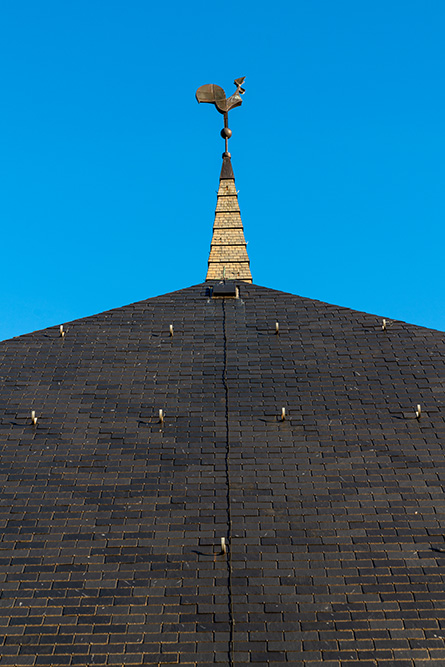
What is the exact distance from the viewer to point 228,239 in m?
28.2

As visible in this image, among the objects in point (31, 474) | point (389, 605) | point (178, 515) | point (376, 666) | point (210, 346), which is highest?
point (210, 346)

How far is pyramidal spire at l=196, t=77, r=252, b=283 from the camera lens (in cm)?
2733

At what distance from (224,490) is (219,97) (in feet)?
55.0

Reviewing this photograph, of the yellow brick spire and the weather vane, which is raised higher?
the weather vane

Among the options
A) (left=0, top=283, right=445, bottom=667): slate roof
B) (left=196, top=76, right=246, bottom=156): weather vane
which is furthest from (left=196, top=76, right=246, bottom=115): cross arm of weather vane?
(left=0, top=283, right=445, bottom=667): slate roof

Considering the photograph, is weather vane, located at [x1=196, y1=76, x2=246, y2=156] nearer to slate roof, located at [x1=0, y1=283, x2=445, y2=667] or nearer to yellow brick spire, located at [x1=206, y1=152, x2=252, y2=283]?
yellow brick spire, located at [x1=206, y1=152, x2=252, y2=283]

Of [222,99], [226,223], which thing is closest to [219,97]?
[222,99]

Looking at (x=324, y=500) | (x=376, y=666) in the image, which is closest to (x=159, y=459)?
(x=324, y=500)

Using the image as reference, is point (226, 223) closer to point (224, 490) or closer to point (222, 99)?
point (222, 99)

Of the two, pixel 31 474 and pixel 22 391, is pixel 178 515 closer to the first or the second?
pixel 31 474

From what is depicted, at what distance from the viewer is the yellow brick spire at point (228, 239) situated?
89.5ft

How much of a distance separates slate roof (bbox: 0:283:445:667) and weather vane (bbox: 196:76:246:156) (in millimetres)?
8585

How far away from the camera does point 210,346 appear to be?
21.5 meters

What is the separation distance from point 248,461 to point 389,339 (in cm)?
576
